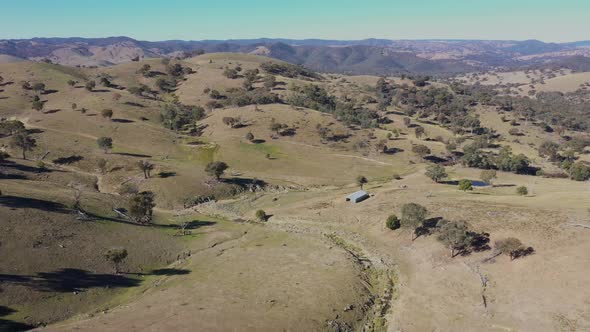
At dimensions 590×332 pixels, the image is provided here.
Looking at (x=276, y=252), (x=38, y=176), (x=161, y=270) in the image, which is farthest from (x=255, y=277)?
(x=38, y=176)

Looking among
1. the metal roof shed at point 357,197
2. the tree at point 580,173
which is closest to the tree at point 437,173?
the metal roof shed at point 357,197

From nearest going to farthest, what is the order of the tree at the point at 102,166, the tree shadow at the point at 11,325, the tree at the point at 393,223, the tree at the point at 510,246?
the tree shadow at the point at 11,325, the tree at the point at 510,246, the tree at the point at 393,223, the tree at the point at 102,166

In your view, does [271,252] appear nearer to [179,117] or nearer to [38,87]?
[179,117]

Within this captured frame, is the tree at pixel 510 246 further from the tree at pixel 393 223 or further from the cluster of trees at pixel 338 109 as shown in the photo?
the cluster of trees at pixel 338 109

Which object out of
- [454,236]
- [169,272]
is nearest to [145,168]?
[169,272]

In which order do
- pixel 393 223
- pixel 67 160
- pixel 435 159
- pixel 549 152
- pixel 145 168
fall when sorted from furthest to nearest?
pixel 549 152 < pixel 435 159 < pixel 67 160 < pixel 145 168 < pixel 393 223

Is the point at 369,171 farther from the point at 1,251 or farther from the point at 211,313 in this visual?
the point at 1,251

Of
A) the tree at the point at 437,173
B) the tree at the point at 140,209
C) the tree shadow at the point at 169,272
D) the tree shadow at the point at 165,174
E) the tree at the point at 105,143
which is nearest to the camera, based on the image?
the tree shadow at the point at 169,272
